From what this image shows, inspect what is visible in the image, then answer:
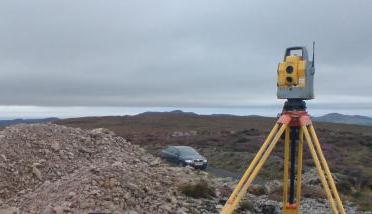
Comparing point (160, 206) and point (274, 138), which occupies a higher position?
point (274, 138)

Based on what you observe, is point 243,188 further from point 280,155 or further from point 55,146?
point 280,155

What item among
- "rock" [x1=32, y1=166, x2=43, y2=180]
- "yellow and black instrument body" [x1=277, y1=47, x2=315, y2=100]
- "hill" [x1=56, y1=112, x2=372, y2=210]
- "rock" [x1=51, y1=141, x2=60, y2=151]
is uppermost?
"yellow and black instrument body" [x1=277, y1=47, x2=315, y2=100]

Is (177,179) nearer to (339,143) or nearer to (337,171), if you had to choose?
(337,171)

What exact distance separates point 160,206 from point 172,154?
1810cm

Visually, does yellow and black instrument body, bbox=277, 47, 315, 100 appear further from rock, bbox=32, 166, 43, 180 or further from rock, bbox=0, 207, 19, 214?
rock, bbox=32, 166, 43, 180

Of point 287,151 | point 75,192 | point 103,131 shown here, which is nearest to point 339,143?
point 103,131

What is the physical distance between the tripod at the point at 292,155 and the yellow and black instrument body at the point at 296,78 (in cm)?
11

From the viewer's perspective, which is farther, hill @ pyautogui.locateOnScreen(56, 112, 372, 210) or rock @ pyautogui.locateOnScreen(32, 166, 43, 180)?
hill @ pyautogui.locateOnScreen(56, 112, 372, 210)

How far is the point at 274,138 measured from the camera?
20.2 ft

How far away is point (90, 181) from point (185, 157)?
57.1 ft

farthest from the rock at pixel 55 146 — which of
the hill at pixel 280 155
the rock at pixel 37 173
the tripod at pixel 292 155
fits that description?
the tripod at pixel 292 155

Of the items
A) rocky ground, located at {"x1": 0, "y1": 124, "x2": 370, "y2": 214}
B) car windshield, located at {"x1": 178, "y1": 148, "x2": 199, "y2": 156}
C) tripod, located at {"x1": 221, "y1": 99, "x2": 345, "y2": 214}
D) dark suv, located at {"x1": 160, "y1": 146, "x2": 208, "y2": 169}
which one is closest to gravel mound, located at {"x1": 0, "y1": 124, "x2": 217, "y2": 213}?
rocky ground, located at {"x1": 0, "y1": 124, "x2": 370, "y2": 214}

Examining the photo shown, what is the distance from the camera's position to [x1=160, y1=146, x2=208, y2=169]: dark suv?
30.6m

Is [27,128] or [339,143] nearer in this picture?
[27,128]
